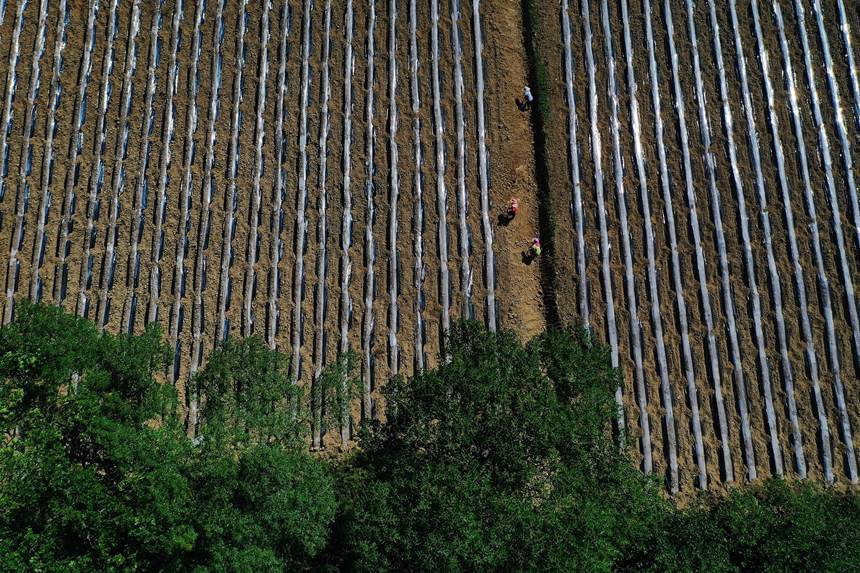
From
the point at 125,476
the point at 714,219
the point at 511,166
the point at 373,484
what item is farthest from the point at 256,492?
the point at 714,219

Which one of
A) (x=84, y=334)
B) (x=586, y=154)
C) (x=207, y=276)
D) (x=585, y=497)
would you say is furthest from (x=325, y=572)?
(x=586, y=154)

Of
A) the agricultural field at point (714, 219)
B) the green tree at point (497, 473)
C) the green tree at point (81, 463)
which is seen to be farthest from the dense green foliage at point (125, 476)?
the agricultural field at point (714, 219)

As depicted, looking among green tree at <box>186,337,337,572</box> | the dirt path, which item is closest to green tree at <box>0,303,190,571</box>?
green tree at <box>186,337,337,572</box>

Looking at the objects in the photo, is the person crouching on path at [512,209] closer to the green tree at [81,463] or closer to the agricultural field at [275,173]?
the agricultural field at [275,173]

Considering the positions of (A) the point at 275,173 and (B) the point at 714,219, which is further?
(A) the point at 275,173

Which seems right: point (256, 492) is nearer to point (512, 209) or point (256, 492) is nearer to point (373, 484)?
point (373, 484)

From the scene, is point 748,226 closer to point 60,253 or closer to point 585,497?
point 585,497
